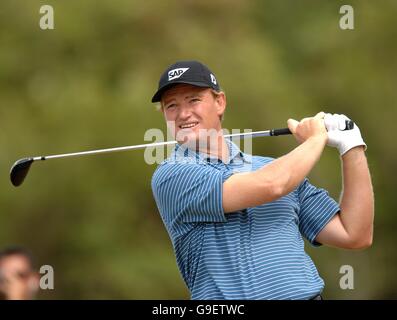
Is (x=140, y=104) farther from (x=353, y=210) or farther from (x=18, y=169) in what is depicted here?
(x=353, y=210)

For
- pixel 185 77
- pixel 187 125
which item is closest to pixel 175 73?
pixel 185 77

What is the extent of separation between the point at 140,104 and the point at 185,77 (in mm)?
5033

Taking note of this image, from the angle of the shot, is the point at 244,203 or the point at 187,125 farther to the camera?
the point at 187,125

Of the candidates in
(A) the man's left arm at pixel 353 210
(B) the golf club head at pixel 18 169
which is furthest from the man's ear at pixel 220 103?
(B) the golf club head at pixel 18 169

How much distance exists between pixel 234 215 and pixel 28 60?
6.16 meters

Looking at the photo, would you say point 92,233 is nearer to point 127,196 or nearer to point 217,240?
point 127,196

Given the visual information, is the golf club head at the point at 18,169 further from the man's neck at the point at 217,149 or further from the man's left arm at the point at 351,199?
the man's left arm at the point at 351,199

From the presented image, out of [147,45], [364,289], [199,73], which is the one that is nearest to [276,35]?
[147,45]

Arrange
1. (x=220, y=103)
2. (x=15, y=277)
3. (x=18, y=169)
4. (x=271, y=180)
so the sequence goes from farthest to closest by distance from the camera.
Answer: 1. (x=15, y=277)
2. (x=18, y=169)
3. (x=220, y=103)
4. (x=271, y=180)

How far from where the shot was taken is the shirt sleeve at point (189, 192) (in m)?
2.68

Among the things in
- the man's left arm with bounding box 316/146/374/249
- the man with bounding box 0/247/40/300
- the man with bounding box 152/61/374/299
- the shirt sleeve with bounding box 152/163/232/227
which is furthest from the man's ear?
the man with bounding box 0/247/40/300

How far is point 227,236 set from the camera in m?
2.64

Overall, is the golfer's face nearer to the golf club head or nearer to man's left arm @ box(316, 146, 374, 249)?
man's left arm @ box(316, 146, 374, 249)

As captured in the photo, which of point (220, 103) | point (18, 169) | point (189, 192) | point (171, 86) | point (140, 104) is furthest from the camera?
point (140, 104)
